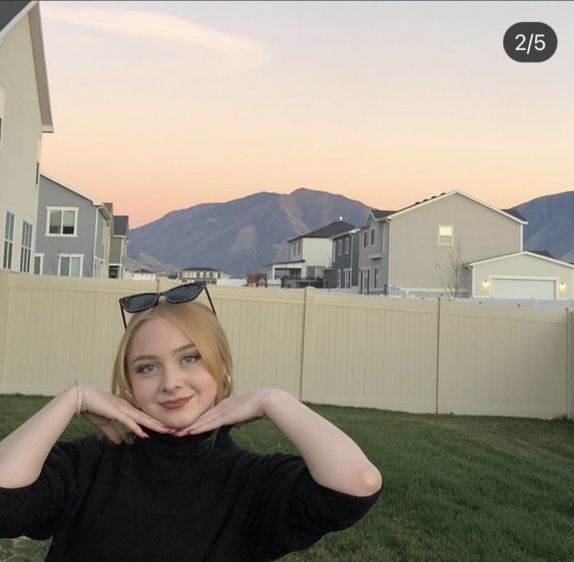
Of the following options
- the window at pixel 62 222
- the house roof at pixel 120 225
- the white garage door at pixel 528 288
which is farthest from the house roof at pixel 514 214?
the house roof at pixel 120 225

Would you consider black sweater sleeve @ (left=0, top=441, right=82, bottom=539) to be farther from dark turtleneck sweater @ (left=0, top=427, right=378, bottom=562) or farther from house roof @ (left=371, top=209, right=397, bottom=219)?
house roof @ (left=371, top=209, right=397, bottom=219)

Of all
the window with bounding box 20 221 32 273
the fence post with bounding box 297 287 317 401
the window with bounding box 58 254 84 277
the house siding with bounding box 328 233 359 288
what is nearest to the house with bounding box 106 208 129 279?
the window with bounding box 58 254 84 277

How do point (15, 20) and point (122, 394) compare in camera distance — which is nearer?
point (122, 394)

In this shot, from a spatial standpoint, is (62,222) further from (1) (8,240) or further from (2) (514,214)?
(2) (514,214)

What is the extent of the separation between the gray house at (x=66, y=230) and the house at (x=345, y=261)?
18360 millimetres

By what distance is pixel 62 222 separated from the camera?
37125 mm

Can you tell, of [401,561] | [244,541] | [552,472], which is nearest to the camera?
[244,541]

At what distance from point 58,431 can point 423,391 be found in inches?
395

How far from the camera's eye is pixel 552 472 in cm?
670

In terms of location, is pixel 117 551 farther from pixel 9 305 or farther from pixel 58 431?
pixel 9 305

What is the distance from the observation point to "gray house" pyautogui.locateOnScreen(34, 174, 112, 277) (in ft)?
120

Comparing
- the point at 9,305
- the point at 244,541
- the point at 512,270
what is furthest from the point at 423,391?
the point at 512,270

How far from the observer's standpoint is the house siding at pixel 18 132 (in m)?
16.3

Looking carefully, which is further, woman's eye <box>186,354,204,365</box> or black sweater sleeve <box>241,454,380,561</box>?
woman's eye <box>186,354,204,365</box>
